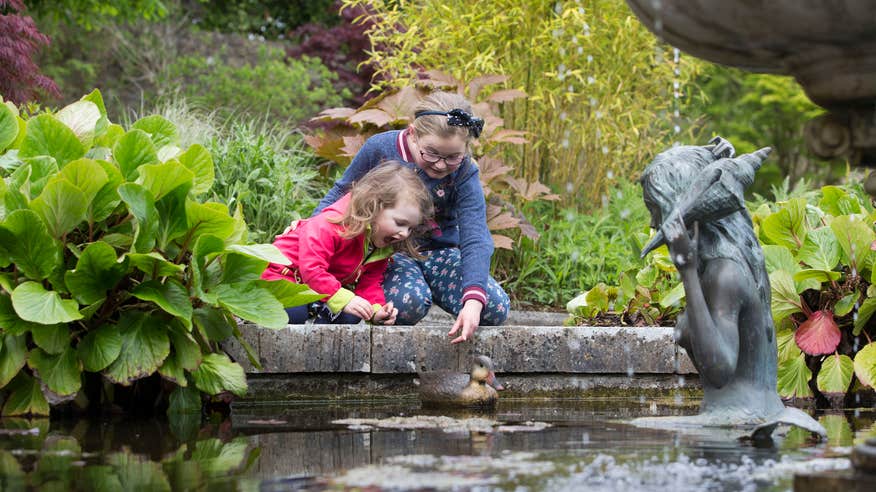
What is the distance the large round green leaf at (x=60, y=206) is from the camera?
330cm

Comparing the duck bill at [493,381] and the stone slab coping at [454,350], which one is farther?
the stone slab coping at [454,350]

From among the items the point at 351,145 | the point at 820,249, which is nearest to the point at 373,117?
the point at 351,145

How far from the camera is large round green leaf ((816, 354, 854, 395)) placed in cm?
410

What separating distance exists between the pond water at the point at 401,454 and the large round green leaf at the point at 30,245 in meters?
0.49

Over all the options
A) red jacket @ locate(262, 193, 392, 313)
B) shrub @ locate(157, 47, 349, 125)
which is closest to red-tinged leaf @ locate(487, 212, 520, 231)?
red jacket @ locate(262, 193, 392, 313)

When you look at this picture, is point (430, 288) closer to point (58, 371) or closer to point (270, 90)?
point (58, 371)

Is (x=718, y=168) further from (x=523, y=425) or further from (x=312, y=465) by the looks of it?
(x=312, y=465)

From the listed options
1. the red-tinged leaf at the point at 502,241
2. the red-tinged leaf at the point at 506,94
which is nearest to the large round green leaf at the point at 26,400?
the red-tinged leaf at the point at 502,241

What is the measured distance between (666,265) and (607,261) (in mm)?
1559

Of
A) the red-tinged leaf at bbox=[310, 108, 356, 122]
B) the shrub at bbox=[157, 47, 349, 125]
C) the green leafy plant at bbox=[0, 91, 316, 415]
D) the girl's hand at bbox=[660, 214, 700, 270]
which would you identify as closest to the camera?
the girl's hand at bbox=[660, 214, 700, 270]

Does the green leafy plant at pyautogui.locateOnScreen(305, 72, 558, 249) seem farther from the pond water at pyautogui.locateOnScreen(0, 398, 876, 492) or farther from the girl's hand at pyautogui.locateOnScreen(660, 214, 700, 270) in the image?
the girl's hand at pyautogui.locateOnScreen(660, 214, 700, 270)

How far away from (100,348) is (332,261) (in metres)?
1.29

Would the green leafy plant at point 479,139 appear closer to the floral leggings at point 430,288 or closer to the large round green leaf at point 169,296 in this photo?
the floral leggings at point 430,288

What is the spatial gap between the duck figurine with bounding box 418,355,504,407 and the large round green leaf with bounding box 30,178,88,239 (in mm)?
1286
